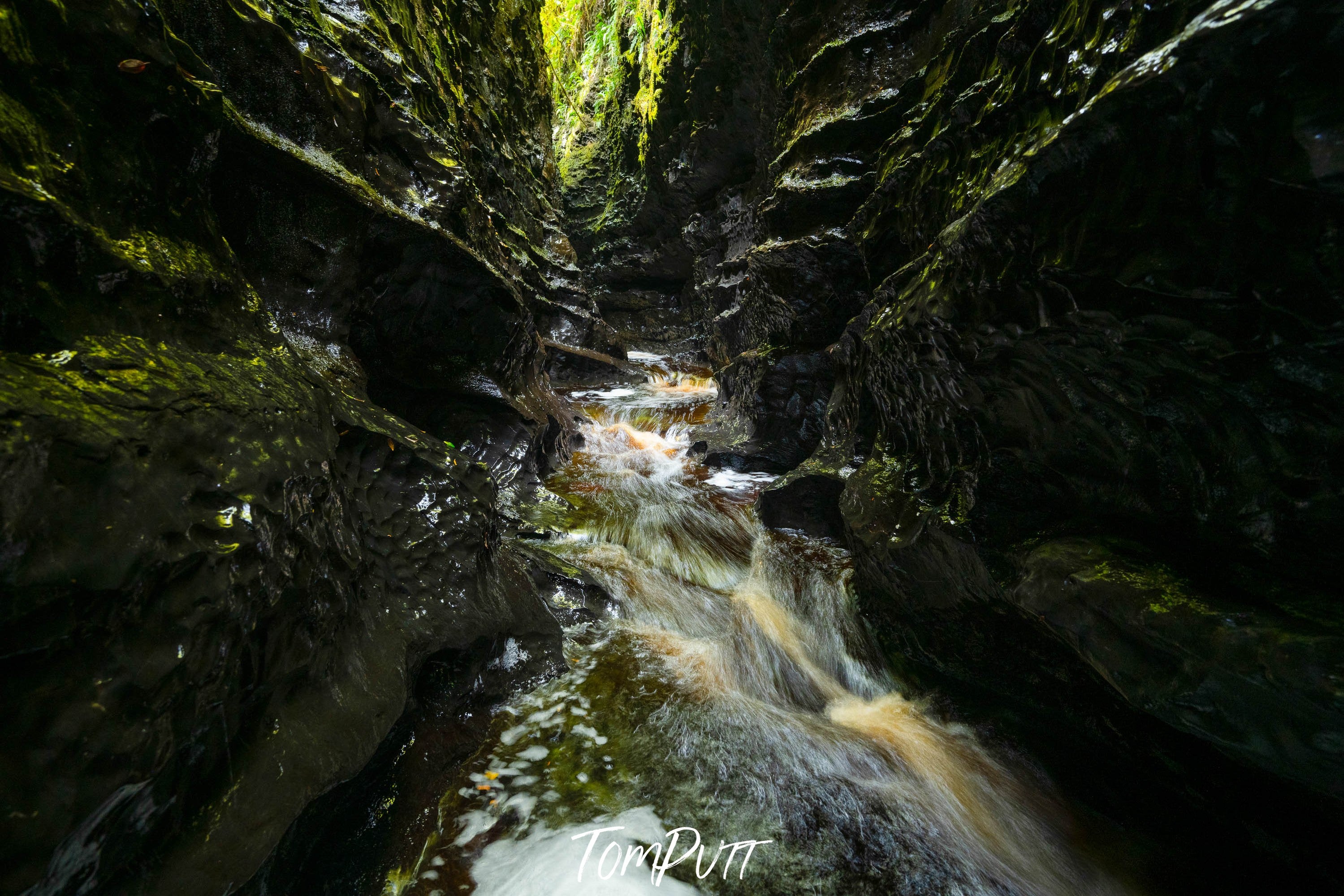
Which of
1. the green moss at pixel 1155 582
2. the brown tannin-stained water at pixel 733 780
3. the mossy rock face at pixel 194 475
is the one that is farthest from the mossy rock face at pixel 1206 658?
the mossy rock face at pixel 194 475

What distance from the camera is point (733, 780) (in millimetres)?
2686

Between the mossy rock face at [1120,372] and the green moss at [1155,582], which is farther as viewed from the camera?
the green moss at [1155,582]

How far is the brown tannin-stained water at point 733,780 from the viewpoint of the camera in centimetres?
222

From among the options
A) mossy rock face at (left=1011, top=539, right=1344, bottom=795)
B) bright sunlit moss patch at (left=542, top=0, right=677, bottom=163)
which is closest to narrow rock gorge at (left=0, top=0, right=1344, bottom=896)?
mossy rock face at (left=1011, top=539, right=1344, bottom=795)

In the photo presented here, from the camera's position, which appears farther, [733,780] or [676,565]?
[676,565]

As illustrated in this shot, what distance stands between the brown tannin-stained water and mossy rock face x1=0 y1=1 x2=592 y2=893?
25.8 inches

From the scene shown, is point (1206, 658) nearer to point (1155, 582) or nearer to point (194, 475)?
point (1155, 582)

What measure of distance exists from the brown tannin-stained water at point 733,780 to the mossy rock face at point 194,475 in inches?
25.8

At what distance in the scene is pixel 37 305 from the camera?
1538 mm

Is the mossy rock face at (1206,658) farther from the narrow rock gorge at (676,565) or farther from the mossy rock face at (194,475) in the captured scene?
the mossy rock face at (194,475)

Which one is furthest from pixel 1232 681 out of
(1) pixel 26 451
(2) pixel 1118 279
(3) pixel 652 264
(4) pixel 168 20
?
(3) pixel 652 264

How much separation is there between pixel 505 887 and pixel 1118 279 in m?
3.51

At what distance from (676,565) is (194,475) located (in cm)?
423

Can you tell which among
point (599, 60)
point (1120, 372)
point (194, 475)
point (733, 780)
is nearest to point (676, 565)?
point (733, 780)
